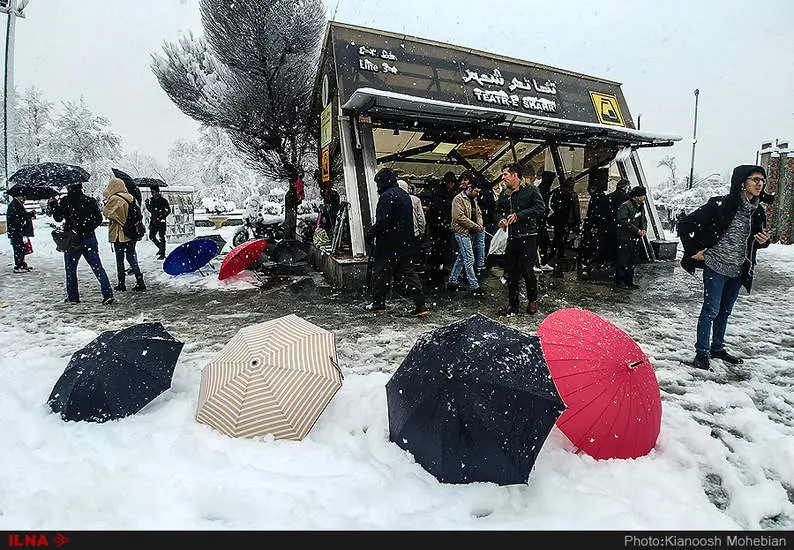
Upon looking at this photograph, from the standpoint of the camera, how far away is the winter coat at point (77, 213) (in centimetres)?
620

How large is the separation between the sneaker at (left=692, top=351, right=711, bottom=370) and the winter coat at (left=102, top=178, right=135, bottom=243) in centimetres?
837

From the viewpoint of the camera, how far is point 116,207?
6.96 m

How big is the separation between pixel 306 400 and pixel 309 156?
2237 cm

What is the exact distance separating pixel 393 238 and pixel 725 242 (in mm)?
3608

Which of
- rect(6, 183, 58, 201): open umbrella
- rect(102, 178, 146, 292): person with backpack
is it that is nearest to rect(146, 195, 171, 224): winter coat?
rect(6, 183, 58, 201): open umbrella

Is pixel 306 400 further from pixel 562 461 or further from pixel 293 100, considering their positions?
pixel 293 100

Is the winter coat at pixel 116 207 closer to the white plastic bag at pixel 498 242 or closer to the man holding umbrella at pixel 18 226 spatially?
the man holding umbrella at pixel 18 226

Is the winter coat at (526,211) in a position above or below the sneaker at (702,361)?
above

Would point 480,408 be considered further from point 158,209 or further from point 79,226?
point 158,209

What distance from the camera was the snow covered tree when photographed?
17516 millimetres

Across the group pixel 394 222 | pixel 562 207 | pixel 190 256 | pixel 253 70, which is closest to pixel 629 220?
pixel 562 207

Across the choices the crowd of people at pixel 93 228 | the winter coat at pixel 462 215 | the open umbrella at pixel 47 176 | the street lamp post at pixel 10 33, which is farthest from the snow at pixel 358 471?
the street lamp post at pixel 10 33
